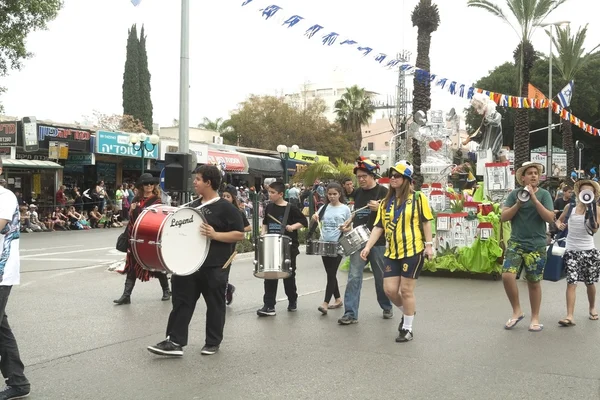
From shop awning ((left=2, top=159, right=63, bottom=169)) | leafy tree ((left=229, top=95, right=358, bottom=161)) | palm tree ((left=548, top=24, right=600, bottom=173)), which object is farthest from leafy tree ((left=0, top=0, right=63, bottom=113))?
leafy tree ((left=229, top=95, right=358, bottom=161))

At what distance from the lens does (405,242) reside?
6691 mm

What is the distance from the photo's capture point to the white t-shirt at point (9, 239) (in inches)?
182

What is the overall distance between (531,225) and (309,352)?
2.79m

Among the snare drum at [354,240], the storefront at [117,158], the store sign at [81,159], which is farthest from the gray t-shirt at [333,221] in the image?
the store sign at [81,159]

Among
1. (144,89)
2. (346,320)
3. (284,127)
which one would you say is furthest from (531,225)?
(284,127)

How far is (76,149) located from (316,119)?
33305 mm

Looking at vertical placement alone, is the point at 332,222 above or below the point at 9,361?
above

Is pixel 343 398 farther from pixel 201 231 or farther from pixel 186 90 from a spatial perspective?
pixel 186 90

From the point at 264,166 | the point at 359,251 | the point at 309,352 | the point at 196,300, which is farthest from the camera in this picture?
the point at 264,166

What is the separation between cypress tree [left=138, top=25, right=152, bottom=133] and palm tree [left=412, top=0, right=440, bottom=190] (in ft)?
105

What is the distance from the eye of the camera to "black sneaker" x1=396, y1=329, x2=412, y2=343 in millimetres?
6725

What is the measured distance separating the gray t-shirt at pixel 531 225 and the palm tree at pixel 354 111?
179ft

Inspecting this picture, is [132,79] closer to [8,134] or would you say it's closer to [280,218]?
[8,134]

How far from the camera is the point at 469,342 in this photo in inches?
266
